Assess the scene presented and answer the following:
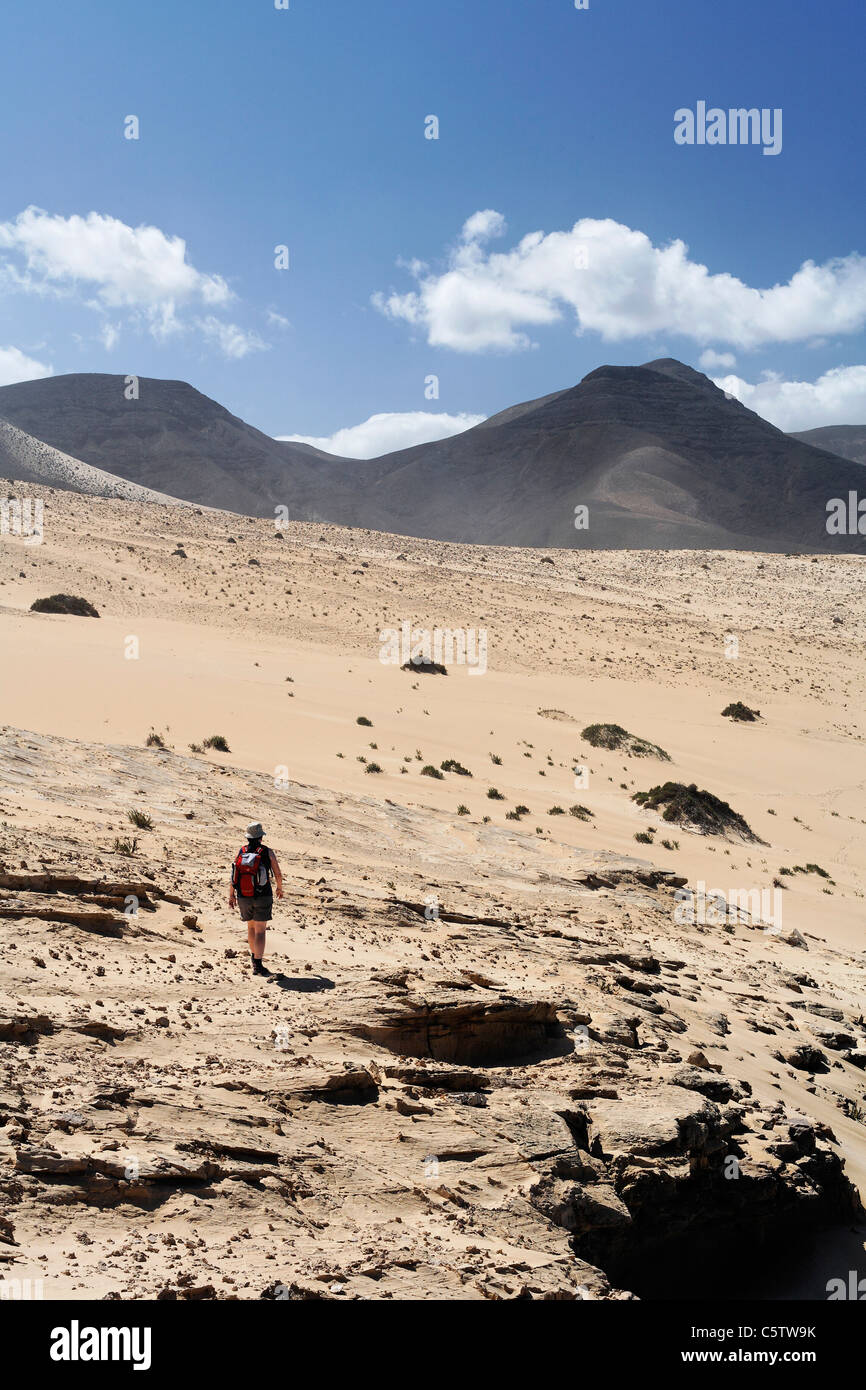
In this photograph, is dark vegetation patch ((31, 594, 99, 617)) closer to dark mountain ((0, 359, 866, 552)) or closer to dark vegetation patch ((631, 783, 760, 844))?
dark vegetation patch ((631, 783, 760, 844))

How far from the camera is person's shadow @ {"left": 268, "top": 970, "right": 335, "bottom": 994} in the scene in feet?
23.6

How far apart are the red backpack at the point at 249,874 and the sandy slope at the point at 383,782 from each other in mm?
554

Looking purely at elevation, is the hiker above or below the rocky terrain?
above

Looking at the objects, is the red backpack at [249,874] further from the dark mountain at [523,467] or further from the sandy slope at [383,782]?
the dark mountain at [523,467]

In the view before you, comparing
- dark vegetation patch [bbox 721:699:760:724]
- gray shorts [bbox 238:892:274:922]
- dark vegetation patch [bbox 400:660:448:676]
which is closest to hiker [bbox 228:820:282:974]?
gray shorts [bbox 238:892:274:922]

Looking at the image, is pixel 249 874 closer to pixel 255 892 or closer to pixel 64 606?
pixel 255 892

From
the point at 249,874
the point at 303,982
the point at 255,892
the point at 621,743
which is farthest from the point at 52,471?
the point at 303,982

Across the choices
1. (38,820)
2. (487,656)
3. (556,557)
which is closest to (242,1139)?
(38,820)

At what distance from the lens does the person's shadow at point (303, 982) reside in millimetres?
7194

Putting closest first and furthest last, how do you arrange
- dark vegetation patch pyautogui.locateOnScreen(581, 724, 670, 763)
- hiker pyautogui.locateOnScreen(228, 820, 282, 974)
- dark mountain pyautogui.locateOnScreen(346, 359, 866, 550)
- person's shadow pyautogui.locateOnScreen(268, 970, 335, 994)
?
person's shadow pyautogui.locateOnScreen(268, 970, 335, 994), hiker pyautogui.locateOnScreen(228, 820, 282, 974), dark vegetation patch pyautogui.locateOnScreen(581, 724, 670, 763), dark mountain pyautogui.locateOnScreen(346, 359, 866, 550)

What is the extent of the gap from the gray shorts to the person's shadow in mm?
432

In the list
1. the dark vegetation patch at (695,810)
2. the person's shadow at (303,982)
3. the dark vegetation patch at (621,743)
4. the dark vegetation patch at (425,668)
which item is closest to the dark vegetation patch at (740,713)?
the dark vegetation patch at (621,743)

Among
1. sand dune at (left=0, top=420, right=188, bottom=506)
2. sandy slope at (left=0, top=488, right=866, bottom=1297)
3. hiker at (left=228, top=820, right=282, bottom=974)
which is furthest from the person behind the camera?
sand dune at (left=0, top=420, right=188, bottom=506)

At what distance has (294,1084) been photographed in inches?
225
